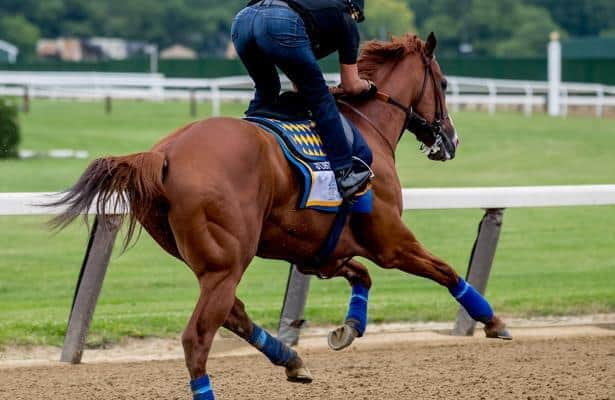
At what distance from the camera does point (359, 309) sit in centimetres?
589

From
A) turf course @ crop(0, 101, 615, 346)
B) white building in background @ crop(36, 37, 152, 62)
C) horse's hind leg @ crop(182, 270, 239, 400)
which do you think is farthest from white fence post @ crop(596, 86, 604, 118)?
white building in background @ crop(36, 37, 152, 62)

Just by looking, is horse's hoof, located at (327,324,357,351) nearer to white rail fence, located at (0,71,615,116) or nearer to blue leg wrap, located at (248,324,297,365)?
blue leg wrap, located at (248,324,297,365)

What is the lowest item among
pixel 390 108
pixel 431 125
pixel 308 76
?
pixel 431 125

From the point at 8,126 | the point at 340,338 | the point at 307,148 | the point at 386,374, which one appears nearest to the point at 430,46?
the point at 307,148

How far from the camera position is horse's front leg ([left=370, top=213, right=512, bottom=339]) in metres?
5.57

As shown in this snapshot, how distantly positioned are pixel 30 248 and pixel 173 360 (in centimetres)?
477

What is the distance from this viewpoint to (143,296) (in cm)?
860

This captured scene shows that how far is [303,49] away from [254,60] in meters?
0.26

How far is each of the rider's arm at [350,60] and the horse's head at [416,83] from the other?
225 millimetres

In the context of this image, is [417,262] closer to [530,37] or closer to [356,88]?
[356,88]

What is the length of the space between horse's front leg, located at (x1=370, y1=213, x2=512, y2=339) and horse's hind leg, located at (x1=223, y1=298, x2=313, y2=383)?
0.63 metres

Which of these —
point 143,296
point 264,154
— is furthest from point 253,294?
point 264,154

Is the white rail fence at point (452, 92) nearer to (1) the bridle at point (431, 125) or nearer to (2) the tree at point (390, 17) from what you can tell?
(1) the bridle at point (431, 125)

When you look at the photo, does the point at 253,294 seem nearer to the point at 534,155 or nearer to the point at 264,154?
the point at 264,154
